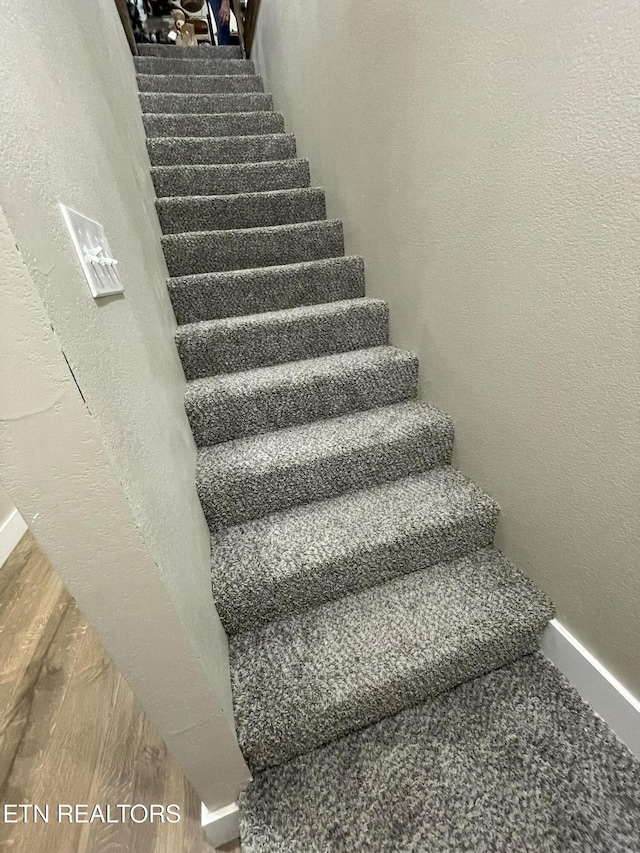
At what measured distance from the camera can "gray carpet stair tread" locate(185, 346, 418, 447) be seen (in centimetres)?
124

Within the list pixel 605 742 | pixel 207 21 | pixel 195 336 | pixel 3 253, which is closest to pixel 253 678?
pixel 605 742

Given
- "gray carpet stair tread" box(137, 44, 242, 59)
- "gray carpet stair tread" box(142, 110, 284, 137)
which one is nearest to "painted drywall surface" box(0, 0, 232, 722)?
"gray carpet stair tread" box(142, 110, 284, 137)

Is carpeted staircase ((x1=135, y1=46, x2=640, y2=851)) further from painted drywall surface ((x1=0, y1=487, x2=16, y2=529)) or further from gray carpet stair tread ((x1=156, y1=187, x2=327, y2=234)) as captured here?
painted drywall surface ((x1=0, y1=487, x2=16, y2=529))

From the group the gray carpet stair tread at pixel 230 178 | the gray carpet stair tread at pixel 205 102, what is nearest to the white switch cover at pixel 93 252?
the gray carpet stair tread at pixel 230 178

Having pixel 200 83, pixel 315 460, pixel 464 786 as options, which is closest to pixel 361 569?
pixel 315 460

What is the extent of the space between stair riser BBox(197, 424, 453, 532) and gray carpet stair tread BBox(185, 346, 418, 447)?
0.18 m

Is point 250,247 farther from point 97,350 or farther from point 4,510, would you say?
point 4,510

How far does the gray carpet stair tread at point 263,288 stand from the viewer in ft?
4.78

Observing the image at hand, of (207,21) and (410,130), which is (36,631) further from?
(207,21)

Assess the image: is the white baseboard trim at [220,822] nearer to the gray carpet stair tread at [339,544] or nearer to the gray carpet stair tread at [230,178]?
the gray carpet stair tread at [339,544]

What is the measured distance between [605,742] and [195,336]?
1.60m

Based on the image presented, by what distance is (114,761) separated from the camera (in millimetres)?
1005

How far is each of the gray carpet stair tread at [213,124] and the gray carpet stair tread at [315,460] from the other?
1904 mm

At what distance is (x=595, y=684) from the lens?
915mm
